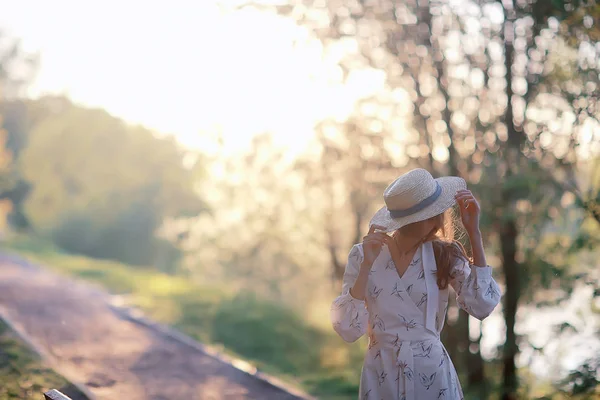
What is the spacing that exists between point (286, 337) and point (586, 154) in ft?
27.7

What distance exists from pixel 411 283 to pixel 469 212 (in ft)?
1.45

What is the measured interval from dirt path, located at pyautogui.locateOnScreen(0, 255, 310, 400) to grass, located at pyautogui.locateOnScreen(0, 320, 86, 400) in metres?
0.20

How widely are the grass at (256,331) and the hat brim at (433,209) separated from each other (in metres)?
7.27

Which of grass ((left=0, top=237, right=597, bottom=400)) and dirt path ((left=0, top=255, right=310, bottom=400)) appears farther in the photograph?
grass ((left=0, top=237, right=597, bottom=400))

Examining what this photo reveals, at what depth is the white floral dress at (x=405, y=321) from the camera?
11.7 ft

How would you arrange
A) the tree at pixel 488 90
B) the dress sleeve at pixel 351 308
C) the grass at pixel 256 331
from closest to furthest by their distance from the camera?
the dress sleeve at pixel 351 308 → the tree at pixel 488 90 → the grass at pixel 256 331

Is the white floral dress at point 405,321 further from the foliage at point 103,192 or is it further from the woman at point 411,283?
the foliage at point 103,192

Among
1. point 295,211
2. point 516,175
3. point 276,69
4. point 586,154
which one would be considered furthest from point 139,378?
point 295,211

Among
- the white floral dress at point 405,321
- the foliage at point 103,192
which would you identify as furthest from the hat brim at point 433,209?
the foliage at point 103,192

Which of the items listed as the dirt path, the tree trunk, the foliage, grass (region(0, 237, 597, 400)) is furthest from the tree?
the foliage

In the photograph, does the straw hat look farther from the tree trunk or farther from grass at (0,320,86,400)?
the tree trunk

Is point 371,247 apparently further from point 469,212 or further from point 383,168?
point 383,168

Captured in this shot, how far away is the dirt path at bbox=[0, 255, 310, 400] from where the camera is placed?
8.21 metres

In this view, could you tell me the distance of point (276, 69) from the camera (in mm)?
15250
